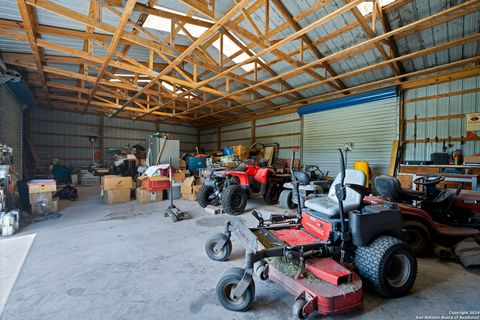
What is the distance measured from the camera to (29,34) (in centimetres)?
403

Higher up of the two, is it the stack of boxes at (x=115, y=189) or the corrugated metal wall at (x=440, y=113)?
the corrugated metal wall at (x=440, y=113)

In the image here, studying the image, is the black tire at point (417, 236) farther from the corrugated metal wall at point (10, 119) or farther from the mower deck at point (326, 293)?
the corrugated metal wall at point (10, 119)

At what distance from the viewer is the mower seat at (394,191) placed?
9.64ft

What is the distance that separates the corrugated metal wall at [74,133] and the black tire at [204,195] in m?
9.43

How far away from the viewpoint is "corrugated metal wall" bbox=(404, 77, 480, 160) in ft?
18.0

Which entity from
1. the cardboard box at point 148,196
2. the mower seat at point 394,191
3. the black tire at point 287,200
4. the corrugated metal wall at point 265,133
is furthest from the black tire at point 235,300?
the corrugated metal wall at point 265,133

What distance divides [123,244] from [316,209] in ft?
8.85

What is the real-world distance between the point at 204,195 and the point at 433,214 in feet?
14.1

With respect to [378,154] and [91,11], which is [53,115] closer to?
[91,11]

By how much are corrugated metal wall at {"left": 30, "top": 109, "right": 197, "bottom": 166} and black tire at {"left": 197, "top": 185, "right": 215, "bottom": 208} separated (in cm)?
943

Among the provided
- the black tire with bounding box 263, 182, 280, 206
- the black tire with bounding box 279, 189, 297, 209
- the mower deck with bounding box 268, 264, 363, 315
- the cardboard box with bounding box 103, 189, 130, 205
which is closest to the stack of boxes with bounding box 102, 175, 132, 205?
the cardboard box with bounding box 103, 189, 130, 205

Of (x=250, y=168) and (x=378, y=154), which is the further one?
(x=378, y=154)

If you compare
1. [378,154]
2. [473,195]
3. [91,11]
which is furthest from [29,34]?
[378,154]

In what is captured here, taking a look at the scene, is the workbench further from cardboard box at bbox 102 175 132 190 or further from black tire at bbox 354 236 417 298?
cardboard box at bbox 102 175 132 190
